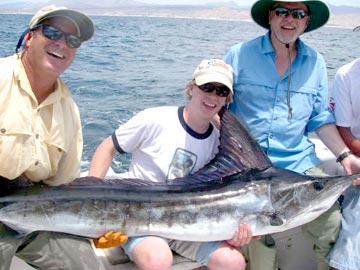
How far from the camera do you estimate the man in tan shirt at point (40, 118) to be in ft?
8.03

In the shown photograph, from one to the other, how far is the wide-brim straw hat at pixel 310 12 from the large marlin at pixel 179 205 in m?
1.25

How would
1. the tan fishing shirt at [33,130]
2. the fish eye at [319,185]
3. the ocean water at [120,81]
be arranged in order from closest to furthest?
the tan fishing shirt at [33,130] < the fish eye at [319,185] < the ocean water at [120,81]

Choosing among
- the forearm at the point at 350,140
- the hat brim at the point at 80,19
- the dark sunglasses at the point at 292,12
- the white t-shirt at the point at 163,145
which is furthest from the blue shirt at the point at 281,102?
the hat brim at the point at 80,19

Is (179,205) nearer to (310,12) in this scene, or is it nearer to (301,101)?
(301,101)

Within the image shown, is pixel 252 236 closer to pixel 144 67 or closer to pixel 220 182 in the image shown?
pixel 220 182

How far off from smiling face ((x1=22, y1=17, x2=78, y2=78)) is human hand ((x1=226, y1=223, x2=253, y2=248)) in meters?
1.28

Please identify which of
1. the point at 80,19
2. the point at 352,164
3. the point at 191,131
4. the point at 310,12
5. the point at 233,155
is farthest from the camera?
the point at 310,12

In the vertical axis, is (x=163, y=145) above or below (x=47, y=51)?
below

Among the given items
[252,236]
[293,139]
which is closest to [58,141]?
[252,236]

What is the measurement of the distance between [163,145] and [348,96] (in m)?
1.32

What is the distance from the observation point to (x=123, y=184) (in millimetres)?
2738

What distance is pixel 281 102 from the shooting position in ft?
10.8

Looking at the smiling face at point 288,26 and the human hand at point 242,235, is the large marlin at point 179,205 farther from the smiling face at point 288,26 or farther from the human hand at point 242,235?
the smiling face at point 288,26

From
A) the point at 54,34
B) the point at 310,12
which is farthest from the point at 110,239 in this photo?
the point at 310,12
